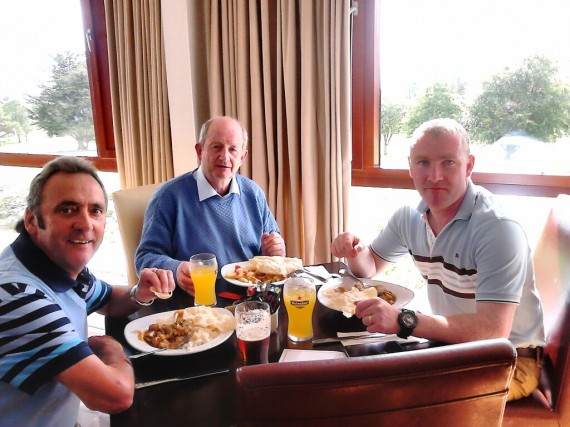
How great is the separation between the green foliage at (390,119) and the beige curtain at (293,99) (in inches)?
11.3

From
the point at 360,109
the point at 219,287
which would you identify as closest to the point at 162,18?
the point at 360,109

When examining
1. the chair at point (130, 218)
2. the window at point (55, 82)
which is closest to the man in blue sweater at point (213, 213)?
the chair at point (130, 218)

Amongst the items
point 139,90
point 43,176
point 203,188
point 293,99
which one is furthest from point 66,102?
point 43,176

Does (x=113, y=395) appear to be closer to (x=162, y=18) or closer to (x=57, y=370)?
(x=57, y=370)

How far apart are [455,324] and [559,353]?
0.41 metres

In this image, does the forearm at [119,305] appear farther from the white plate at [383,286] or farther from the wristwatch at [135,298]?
the white plate at [383,286]

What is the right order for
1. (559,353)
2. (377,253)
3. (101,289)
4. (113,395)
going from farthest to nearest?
(377,253), (101,289), (559,353), (113,395)

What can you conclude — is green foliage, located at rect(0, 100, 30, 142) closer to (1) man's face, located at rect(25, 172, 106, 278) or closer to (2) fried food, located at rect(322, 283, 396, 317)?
(1) man's face, located at rect(25, 172, 106, 278)

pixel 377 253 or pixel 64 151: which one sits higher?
pixel 64 151

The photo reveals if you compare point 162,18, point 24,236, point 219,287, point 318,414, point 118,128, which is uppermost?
point 162,18

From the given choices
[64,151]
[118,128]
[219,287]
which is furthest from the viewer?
[64,151]

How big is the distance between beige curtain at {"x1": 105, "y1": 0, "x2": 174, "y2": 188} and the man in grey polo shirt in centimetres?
185

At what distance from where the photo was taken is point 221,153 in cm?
219

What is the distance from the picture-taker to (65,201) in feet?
3.85
